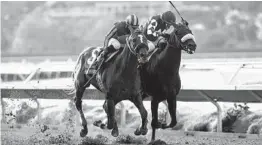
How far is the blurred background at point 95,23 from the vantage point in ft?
75.8

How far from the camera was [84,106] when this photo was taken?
1019 centimetres

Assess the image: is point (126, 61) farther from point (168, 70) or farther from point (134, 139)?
point (134, 139)

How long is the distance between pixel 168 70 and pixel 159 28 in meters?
0.49

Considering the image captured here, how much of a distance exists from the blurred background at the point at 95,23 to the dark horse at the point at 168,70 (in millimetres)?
14944

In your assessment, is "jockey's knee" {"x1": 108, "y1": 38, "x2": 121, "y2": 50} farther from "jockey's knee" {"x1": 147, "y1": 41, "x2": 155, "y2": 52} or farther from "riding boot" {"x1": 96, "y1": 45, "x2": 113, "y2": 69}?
"jockey's knee" {"x1": 147, "y1": 41, "x2": 155, "y2": 52}

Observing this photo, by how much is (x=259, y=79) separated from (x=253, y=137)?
0.90 metres

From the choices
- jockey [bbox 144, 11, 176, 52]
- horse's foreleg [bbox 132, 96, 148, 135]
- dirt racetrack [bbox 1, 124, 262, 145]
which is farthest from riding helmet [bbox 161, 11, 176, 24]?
dirt racetrack [bbox 1, 124, 262, 145]

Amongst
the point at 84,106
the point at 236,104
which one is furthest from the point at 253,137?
the point at 84,106

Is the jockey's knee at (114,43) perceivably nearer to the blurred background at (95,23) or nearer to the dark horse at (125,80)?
the dark horse at (125,80)

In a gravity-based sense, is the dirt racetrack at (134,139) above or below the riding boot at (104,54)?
below

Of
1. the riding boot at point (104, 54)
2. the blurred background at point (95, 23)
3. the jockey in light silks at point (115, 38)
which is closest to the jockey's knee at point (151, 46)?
the jockey in light silks at point (115, 38)

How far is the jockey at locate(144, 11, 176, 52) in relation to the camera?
6.45m

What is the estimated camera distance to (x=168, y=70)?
6383 millimetres

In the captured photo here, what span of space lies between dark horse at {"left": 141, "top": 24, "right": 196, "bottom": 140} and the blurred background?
14944 millimetres
